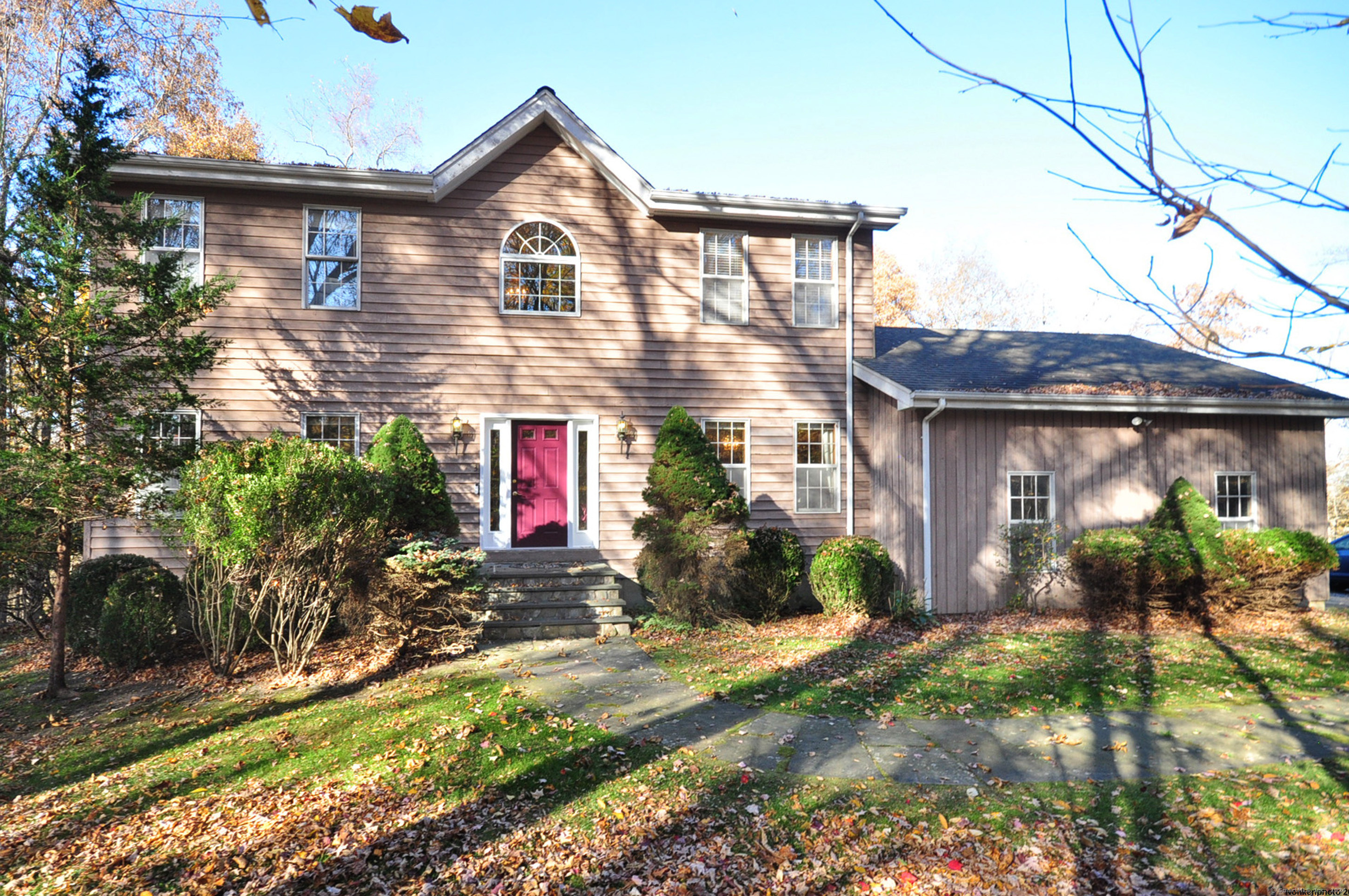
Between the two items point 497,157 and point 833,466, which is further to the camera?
point 833,466

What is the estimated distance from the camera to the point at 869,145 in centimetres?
612

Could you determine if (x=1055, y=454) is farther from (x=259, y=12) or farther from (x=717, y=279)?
(x=259, y=12)

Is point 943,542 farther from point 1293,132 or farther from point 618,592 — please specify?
point 1293,132

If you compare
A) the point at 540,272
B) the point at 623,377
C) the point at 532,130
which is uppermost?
the point at 532,130

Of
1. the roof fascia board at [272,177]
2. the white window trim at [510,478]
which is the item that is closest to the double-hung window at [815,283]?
the white window trim at [510,478]

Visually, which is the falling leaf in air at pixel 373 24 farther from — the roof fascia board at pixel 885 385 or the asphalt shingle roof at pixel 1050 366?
the asphalt shingle roof at pixel 1050 366

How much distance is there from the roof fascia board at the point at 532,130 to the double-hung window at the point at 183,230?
10.6 ft

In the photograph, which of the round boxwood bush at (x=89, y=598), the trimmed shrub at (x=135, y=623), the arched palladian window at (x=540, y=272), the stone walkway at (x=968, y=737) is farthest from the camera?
the arched palladian window at (x=540, y=272)

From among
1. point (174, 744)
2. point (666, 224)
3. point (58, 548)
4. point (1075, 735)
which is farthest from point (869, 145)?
point (58, 548)

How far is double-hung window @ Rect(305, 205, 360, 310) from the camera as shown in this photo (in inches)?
429

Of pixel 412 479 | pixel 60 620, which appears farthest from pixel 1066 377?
pixel 60 620

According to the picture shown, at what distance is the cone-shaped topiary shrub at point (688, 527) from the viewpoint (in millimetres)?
10055

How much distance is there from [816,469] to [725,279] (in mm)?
3367

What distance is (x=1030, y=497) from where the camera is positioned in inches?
450
